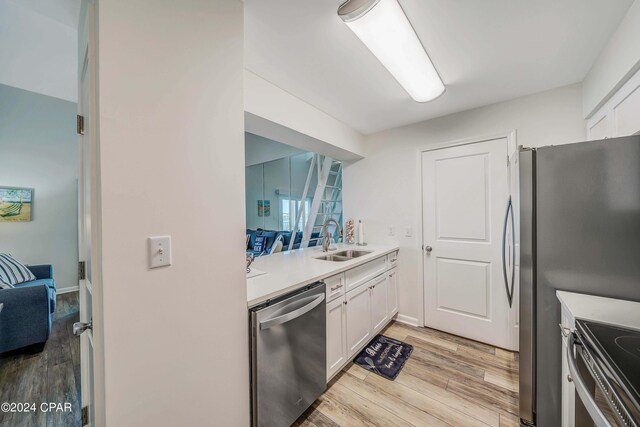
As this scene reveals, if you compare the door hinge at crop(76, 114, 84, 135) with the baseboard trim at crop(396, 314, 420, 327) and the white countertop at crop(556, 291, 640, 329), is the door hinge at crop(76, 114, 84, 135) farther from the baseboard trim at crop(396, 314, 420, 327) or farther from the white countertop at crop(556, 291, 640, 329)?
the baseboard trim at crop(396, 314, 420, 327)

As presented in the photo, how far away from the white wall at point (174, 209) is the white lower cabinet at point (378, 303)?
139cm

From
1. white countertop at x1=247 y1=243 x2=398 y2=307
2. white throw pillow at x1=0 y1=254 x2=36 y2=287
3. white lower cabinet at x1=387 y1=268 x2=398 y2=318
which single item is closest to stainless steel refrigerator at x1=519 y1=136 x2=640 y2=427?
white countertop at x1=247 y1=243 x2=398 y2=307

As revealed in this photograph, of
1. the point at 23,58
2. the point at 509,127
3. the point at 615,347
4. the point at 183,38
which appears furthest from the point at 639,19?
the point at 23,58

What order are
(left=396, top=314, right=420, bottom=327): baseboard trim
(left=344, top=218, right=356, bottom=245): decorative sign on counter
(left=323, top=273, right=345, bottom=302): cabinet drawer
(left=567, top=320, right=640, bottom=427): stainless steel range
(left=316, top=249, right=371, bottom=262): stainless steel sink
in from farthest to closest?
1. (left=344, top=218, right=356, bottom=245): decorative sign on counter
2. (left=396, top=314, right=420, bottom=327): baseboard trim
3. (left=316, top=249, right=371, bottom=262): stainless steel sink
4. (left=323, top=273, right=345, bottom=302): cabinet drawer
5. (left=567, top=320, right=640, bottom=427): stainless steel range

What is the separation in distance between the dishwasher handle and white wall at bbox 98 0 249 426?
11 cm

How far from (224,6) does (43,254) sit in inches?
210

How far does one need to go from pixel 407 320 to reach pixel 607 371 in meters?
2.21

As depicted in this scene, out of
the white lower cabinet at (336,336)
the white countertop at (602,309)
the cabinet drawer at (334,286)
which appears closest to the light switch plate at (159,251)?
the cabinet drawer at (334,286)

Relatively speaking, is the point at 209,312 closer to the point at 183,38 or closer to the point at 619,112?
the point at 183,38

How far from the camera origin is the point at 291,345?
1343 millimetres

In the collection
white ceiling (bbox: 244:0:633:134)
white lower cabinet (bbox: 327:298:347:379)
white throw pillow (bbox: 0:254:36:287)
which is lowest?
white lower cabinet (bbox: 327:298:347:379)

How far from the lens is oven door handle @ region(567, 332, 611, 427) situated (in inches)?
27.6

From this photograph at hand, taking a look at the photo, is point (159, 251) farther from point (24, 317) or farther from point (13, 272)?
point (13, 272)

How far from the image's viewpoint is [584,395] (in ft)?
2.66
